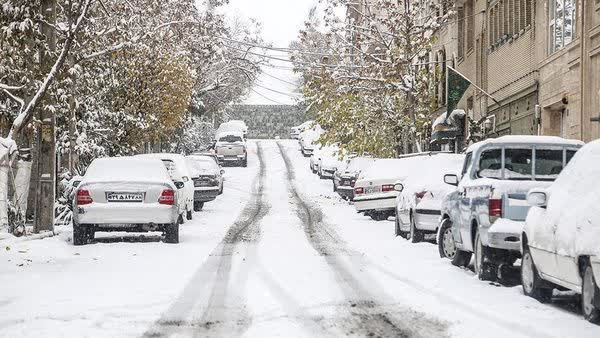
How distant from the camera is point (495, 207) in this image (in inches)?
518

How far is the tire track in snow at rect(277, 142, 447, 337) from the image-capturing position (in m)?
9.23

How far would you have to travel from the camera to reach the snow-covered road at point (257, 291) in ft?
31.1

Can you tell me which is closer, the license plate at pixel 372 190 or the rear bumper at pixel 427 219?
the rear bumper at pixel 427 219

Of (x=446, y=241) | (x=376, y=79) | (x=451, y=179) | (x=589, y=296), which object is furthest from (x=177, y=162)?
(x=589, y=296)

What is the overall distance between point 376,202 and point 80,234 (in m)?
10.0

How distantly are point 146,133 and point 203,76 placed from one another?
28.0m

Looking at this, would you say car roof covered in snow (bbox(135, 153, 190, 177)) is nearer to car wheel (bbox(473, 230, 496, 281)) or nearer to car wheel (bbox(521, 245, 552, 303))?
car wheel (bbox(473, 230, 496, 281))

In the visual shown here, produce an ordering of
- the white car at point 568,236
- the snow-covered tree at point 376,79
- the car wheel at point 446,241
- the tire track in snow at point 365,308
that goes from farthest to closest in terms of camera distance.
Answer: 1. the snow-covered tree at point 376,79
2. the car wheel at point 446,241
3. the white car at point 568,236
4. the tire track in snow at point 365,308

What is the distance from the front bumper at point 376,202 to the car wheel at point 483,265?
1349cm

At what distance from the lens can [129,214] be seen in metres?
19.5

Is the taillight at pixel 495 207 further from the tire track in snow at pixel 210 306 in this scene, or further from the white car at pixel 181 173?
the white car at pixel 181 173

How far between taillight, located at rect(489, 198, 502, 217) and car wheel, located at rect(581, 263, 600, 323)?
3.26 meters

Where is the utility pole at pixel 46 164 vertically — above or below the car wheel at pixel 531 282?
above

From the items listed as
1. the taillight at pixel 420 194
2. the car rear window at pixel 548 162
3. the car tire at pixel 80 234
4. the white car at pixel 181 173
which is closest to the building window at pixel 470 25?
the white car at pixel 181 173
